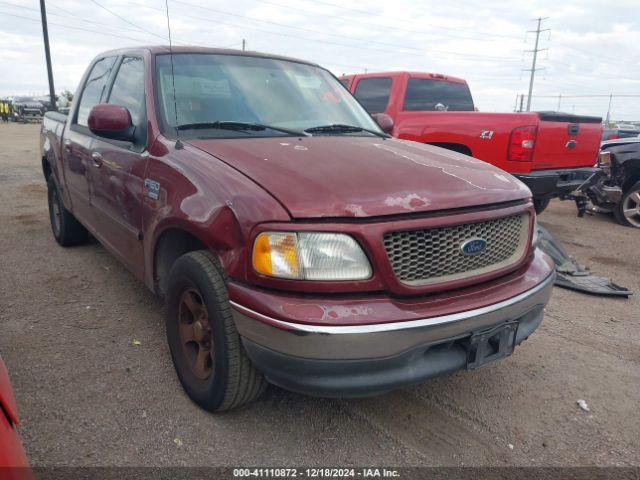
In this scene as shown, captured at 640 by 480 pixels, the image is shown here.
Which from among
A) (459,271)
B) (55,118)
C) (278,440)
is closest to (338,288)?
(459,271)

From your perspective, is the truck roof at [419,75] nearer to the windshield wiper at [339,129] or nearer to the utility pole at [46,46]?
the windshield wiper at [339,129]

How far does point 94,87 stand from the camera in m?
4.12

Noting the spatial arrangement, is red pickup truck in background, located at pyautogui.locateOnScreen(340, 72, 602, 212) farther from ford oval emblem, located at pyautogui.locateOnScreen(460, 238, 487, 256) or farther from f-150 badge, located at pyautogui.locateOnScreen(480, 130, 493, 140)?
ford oval emblem, located at pyautogui.locateOnScreen(460, 238, 487, 256)

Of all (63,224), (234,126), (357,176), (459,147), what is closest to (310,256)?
(357,176)

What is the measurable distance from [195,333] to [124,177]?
1146 millimetres

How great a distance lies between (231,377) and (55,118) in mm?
4003

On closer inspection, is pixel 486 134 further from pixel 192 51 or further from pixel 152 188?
pixel 152 188

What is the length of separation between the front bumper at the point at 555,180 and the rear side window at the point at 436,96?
2.01 metres

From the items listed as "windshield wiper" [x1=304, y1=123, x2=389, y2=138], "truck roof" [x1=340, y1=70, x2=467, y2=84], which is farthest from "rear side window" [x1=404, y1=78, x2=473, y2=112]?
"windshield wiper" [x1=304, y1=123, x2=389, y2=138]

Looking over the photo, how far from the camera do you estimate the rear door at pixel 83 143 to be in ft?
12.5

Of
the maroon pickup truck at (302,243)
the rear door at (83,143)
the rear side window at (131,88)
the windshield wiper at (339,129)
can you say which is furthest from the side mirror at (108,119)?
the windshield wiper at (339,129)

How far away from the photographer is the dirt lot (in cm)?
226

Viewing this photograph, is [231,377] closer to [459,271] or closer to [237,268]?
[237,268]

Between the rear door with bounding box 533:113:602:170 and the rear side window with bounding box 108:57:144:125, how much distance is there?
423 centimetres
